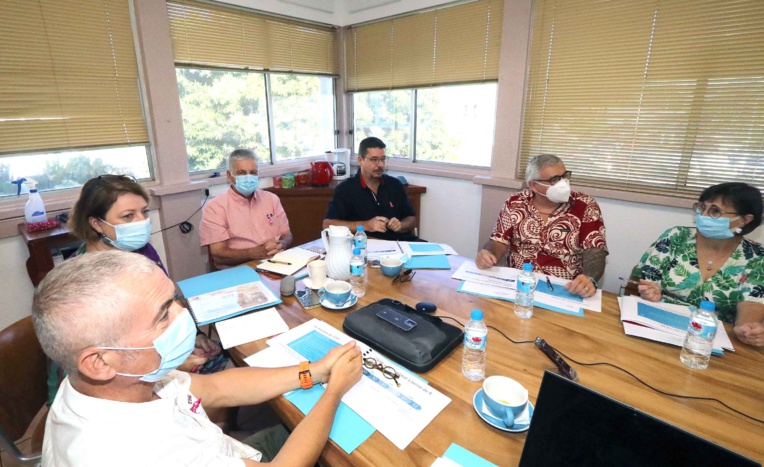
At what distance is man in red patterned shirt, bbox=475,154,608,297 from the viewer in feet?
6.53

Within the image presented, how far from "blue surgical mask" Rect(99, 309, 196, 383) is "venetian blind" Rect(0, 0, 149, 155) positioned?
8.43 ft

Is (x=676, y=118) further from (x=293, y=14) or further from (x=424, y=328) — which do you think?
(x=293, y=14)

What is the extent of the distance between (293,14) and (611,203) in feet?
11.1

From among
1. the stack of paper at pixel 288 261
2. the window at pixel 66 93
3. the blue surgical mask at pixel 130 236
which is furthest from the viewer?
the window at pixel 66 93

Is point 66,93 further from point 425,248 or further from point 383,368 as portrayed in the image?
point 383,368

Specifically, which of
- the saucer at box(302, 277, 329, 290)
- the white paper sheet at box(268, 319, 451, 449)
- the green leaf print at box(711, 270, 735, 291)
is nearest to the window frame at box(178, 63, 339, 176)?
the saucer at box(302, 277, 329, 290)

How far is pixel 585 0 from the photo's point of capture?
2.63 metres

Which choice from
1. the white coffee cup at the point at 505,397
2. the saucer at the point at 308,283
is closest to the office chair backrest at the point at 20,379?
the saucer at the point at 308,283

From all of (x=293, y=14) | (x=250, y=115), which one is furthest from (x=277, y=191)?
(x=293, y=14)

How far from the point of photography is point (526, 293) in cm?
145

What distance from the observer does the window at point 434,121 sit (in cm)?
346

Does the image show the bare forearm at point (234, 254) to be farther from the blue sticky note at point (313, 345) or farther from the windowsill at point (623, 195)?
the windowsill at point (623, 195)

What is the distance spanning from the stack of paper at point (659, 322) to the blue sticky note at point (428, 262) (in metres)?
0.79

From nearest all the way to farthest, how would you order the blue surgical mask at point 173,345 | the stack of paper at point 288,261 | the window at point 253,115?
1. the blue surgical mask at point 173,345
2. the stack of paper at point 288,261
3. the window at point 253,115
